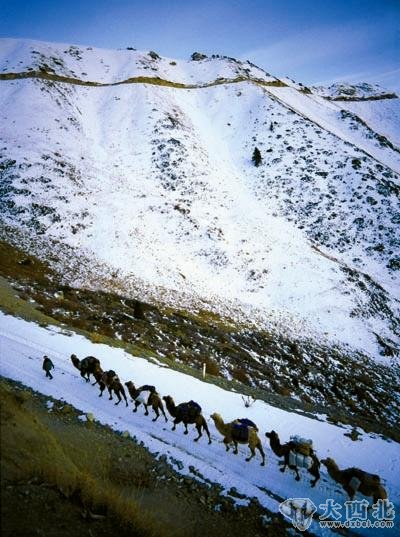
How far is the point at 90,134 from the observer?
51.2 metres

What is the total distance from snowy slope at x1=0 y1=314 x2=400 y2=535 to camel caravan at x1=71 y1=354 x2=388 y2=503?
1.09 ft

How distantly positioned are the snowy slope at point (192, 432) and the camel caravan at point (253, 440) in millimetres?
332

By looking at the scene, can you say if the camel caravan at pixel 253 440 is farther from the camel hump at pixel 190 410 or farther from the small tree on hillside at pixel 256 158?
the small tree on hillside at pixel 256 158

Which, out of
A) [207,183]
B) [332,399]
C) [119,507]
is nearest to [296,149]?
[207,183]

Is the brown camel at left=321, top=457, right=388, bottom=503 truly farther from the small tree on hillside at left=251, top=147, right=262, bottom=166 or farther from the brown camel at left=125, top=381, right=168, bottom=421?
the small tree on hillside at left=251, top=147, right=262, bottom=166

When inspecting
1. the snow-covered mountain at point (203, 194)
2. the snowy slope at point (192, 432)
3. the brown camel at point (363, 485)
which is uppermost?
the snow-covered mountain at point (203, 194)

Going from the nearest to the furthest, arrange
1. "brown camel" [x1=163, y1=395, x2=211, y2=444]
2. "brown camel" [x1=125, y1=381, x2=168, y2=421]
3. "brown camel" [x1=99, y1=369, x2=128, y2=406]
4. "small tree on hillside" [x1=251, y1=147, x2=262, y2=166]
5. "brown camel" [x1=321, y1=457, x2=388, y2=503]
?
1. "brown camel" [x1=321, y1=457, x2=388, y2=503]
2. "brown camel" [x1=163, y1=395, x2=211, y2=444]
3. "brown camel" [x1=125, y1=381, x2=168, y2=421]
4. "brown camel" [x1=99, y1=369, x2=128, y2=406]
5. "small tree on hillside" [x1=251, y1=147, x2=262, y2=166]

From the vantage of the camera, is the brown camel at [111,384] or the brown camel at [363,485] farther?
the brown camel at [111,384]

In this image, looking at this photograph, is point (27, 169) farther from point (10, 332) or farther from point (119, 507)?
point (119, 507)

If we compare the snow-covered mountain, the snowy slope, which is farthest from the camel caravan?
the snow-covered mountain

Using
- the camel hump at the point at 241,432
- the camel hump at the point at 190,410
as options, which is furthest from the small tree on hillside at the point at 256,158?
the camel hump at the point at 241,432


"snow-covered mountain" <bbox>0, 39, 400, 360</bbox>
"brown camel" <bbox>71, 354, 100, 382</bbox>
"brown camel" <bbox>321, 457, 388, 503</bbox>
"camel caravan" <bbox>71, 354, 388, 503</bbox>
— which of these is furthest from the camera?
"snow-covered mountain" <bbox>0, 39, 400, 360</bbox>

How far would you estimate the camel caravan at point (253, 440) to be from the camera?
327 inches

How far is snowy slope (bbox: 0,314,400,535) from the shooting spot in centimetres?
877
